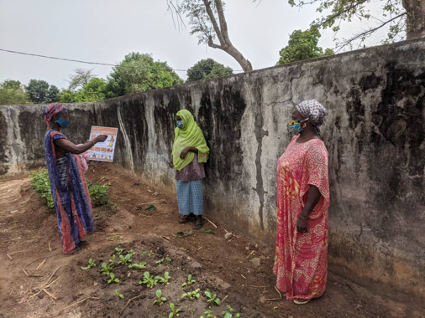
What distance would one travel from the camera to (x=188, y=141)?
3.78 metres

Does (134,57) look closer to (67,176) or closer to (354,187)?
(67,176)

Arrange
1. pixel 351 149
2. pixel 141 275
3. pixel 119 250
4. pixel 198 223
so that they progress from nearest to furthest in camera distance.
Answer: pixel 351 149 → pixel 141 275 → pixel 119 250 → pixel 198 223

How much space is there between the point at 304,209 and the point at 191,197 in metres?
2.18

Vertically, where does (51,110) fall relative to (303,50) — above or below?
below

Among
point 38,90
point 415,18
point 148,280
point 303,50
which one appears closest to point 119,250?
point 148,280

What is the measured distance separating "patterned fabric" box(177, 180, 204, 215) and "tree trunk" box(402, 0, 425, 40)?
7150 millimetres

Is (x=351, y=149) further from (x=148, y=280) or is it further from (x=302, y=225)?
(x=148, y=280)

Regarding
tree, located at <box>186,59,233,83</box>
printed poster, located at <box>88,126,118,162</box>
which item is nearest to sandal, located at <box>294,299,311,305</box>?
printed poster, located at <box>88,126,118,162</box>

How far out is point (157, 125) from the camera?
540 centimetres

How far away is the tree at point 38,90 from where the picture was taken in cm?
3291

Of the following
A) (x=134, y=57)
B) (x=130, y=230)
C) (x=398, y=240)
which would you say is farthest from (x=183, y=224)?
(x=134, y=57)

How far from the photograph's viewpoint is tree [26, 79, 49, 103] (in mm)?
32906

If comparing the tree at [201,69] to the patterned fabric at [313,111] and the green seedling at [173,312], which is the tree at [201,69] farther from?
the green seedling at [173,312]

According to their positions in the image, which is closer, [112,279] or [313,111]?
[313,111]
